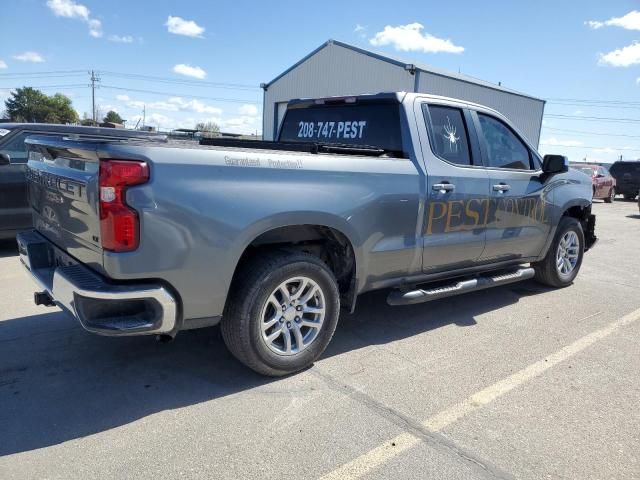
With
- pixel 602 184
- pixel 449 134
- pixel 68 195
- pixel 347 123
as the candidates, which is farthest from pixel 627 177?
pixel 68 195

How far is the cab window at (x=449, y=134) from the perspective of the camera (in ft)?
14.0

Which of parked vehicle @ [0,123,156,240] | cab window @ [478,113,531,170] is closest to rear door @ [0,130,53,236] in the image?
parked vehicle @ [0,123,156,240]

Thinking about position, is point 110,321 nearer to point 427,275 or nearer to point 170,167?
point 170,167

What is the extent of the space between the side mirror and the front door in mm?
89

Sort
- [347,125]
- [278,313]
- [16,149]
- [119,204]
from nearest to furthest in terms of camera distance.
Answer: [119,204], [278,313], [347,125], [16,149]

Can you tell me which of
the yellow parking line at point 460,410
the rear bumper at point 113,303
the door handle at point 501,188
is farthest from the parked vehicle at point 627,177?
the rear bumper at point 113,303

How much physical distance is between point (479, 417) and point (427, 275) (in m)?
1.47

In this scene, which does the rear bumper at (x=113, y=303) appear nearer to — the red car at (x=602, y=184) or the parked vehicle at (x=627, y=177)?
the red car at (x=602, y=184)

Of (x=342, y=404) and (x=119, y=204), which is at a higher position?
(x=119, y=204)

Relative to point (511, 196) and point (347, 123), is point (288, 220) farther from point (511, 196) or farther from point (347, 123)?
point (511, 196)

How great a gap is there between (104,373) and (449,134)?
3319 mm

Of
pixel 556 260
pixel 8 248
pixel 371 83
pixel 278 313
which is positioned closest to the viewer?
pixel 278 313

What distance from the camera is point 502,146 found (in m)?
4.98

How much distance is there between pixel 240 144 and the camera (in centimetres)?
451
